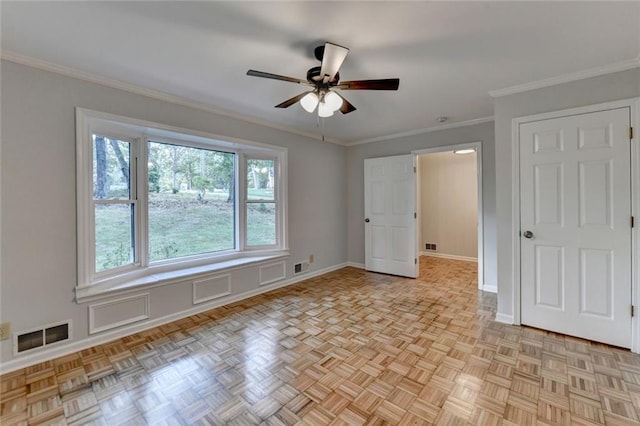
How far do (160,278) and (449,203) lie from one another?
558 centimetres

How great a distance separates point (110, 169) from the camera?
2734 mm

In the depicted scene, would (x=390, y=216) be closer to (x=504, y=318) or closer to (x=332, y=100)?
(x=504, y=318)

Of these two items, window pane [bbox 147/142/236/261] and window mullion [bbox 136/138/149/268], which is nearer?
window mullion [bbox 136/138/149/268]

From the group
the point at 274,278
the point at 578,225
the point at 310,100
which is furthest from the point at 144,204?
the point at 578,225

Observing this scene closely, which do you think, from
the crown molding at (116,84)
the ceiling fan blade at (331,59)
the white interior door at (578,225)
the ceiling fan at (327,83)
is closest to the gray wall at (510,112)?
the white interior door at (578,225)

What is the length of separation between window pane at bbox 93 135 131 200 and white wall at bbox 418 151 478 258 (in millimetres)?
5449

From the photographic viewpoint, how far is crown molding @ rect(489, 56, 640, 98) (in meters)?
2.26

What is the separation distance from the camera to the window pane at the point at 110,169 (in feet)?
8.60

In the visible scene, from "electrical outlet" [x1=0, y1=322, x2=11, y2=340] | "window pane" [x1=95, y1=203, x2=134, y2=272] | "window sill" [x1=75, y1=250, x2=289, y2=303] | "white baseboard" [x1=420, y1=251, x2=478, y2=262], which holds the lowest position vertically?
"white baseboard" [x1=420, y1=251, x2=478, y2=262]

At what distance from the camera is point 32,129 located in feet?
7.12

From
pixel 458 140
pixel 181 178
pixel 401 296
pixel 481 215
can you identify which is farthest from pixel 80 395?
pixel 458 140

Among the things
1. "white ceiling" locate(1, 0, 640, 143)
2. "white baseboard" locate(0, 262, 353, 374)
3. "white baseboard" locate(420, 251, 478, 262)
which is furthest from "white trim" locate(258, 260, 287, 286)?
"white baseboard" locate(420, 251, 478, 262)

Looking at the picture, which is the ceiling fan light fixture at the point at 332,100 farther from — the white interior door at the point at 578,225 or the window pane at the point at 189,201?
the window pane at the point at 189,201

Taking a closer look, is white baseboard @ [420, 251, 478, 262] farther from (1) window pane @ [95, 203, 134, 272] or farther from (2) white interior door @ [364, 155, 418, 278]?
(1) window pane @ [95, 203, 134, 272]
